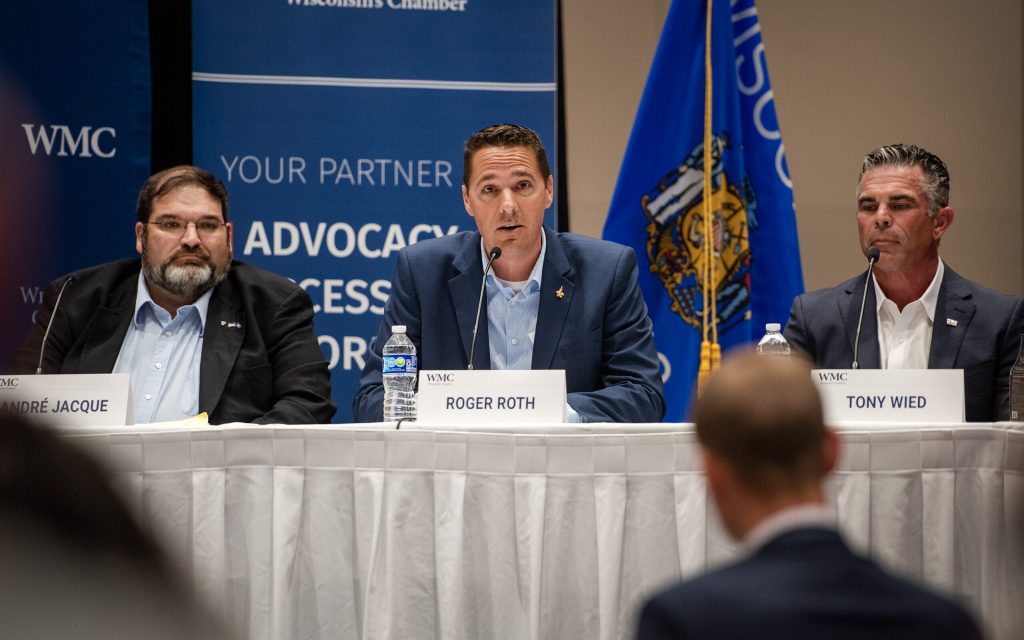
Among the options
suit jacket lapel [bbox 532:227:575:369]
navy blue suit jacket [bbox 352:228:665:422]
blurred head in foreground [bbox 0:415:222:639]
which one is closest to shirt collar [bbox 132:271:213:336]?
navy blue suit jacket [bbox 352:228:665:422]

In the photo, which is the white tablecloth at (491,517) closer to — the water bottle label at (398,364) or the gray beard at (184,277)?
the water bottle label at (398,364)

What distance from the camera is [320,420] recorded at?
3572mm

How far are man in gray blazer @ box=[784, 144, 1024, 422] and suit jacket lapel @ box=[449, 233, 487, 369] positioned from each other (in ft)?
3.43

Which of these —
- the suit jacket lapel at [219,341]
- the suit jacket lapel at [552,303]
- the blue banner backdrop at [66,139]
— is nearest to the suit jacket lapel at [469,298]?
the suit jacket lapel at [552,303]

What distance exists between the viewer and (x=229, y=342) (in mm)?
3689

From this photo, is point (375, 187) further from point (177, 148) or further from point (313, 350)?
point (313, 350)

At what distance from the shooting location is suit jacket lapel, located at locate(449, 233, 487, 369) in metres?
3.63

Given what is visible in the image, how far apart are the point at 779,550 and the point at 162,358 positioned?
2818mm

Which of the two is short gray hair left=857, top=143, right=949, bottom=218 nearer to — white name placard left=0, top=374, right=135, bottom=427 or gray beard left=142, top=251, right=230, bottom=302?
gray beard left=142, top=251, right=230, bottom=302

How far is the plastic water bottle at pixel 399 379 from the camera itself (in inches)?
130

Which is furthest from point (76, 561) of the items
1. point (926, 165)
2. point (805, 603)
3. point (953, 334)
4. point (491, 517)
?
point (926, 165)

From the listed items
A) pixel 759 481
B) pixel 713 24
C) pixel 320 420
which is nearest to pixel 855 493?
pixel 759 481

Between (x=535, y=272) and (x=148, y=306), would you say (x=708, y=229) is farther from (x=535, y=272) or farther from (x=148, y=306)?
(x=148, y=306)

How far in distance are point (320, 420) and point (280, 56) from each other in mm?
2089
